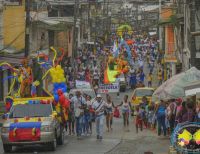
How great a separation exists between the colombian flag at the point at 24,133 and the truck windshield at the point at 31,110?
1012 millimetres

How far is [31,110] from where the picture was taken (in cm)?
2242

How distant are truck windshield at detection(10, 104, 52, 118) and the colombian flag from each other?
3.32 ft

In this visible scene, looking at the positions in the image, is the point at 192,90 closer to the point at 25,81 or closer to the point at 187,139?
the point at 187,139

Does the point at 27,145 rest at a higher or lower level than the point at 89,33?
lower

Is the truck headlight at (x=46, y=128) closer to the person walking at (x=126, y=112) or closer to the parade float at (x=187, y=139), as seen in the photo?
the parade float at (x=187, y=139)

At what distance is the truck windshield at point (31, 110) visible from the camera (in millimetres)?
22250

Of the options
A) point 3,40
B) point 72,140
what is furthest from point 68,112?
point 3,40

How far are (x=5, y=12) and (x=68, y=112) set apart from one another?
21501 millimetres

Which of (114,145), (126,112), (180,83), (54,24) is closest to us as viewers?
(180,83)

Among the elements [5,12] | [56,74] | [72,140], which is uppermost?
[5,12]

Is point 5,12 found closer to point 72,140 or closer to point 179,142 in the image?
point 72,140

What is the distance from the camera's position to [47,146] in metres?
22.2

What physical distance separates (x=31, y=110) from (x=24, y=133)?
1404 millimetres

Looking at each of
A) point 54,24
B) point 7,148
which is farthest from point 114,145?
point 54,24
